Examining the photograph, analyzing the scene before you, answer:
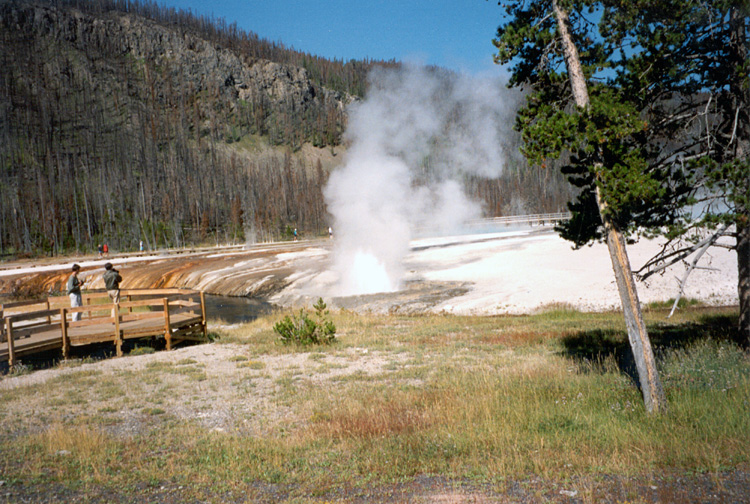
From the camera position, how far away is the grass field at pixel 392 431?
556 cm

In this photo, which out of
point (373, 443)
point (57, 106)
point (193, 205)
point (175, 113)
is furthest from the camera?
point (175, 113)

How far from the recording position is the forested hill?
9712 centimetres

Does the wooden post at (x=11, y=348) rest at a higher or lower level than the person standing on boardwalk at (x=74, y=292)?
lower

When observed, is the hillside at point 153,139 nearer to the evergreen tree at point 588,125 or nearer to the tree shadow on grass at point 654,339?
the tree shadow on grass at point 654,339

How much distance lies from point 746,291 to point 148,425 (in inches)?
434

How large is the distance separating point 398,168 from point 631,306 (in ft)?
75.6

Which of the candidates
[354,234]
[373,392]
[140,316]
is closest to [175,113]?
[354,234]

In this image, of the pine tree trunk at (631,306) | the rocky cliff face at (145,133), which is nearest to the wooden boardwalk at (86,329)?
the pine tree trunk at (631,306)

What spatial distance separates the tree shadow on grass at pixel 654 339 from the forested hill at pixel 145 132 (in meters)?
88.7

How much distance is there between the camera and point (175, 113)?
498ft

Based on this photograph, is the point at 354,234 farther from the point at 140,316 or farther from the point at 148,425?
the point at 148,425

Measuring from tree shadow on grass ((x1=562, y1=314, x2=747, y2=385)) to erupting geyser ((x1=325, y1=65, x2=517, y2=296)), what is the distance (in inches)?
607

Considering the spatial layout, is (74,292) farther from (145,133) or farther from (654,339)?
(145,133)

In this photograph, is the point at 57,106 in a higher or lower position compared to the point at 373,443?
higher
